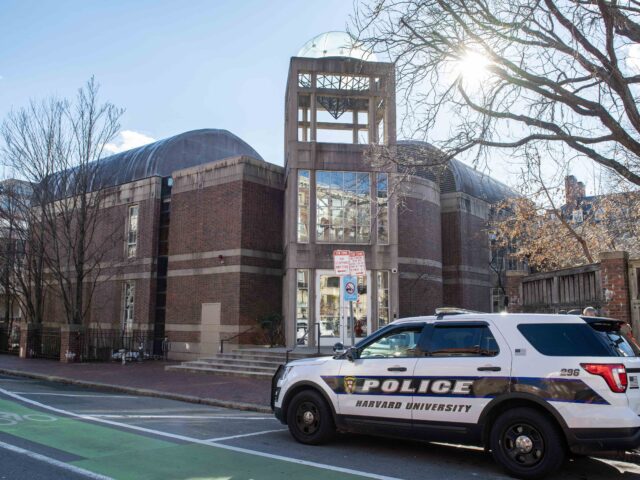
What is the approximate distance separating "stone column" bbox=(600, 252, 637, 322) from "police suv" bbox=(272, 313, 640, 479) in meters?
3.86


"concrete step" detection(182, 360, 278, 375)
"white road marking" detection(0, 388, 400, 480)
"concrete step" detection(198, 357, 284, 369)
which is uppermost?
"concrete step" detection(198, 357, 284, 369)

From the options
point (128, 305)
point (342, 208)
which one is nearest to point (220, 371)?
point (342, 208)

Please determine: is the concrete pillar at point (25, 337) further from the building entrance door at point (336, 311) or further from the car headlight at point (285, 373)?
the car headlight at point (285, 373)

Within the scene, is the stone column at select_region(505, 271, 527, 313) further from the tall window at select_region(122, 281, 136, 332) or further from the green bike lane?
the tall window at select_region(122, 281, 136, 332)

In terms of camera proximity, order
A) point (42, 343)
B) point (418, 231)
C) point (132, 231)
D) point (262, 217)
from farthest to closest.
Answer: point (132, 231) → point (418, 231) → point (42, 343) → point (262, 217)

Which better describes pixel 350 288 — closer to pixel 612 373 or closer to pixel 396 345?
pixel 396 345

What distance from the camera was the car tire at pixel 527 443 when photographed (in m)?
5.79

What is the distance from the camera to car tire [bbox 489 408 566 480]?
579 centimetres

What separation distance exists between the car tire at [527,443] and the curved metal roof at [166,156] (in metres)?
23.6

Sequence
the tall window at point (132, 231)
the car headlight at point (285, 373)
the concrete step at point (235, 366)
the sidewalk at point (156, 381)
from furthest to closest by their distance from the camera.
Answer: the tall window at point (132, 231) < the concrete step at point (235, 366) < the sidewalk at point (156, 381) < the car headlight at point (285, 373)

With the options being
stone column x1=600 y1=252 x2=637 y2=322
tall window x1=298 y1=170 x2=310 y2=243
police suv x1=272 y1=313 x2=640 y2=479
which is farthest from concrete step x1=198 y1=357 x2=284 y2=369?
stone column x1=600 y1=252 x2=637 y2=322

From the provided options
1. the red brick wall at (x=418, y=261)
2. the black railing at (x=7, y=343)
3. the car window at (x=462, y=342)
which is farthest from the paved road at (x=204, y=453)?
the black railing at (x=7, y=343)

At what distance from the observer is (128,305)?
86.8 ft

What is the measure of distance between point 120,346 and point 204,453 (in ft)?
63.5
